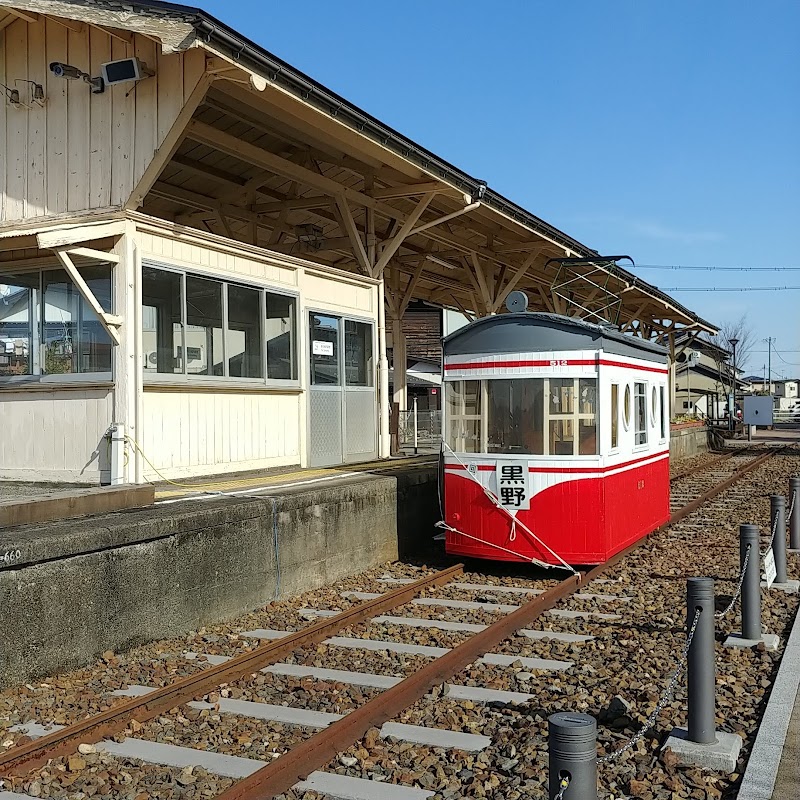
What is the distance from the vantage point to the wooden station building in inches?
382

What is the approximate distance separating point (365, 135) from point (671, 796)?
932cm

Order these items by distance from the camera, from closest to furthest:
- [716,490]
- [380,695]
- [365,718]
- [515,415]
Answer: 1. [365,718]
2. [380,695]
3. [515,415]
4. [716,490]

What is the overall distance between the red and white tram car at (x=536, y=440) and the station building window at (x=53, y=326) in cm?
382

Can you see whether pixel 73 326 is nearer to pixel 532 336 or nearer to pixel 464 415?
pixel 464 415

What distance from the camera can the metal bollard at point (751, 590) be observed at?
23.1 ft

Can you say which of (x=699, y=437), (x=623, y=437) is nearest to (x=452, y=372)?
(x=623, y=437)

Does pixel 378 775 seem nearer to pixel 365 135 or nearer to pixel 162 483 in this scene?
pixel 162 483

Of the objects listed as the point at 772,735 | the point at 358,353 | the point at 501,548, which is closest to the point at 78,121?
the point at 358,353

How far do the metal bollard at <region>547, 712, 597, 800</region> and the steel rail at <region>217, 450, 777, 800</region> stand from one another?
1787 mm

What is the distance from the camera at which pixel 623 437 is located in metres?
10.5

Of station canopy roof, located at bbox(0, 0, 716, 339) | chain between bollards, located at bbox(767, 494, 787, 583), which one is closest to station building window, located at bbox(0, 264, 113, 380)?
station canopy roof, located at bbox(0, 0, 716, 339)

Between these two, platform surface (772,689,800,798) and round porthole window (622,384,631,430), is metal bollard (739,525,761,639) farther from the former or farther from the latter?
round porthole window (622,384,631,430)

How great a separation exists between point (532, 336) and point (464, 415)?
1210 mm

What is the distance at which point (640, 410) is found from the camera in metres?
11.3
